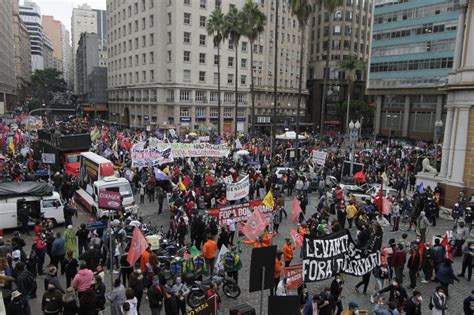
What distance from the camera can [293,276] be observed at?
11.2 m

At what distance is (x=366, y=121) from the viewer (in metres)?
88.2

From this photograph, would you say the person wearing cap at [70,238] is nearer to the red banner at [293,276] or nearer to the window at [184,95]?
the red banner at [293,276]

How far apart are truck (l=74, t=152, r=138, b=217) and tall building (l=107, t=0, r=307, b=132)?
131 feet

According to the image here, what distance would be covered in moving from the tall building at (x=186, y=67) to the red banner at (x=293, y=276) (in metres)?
Result: 55.8

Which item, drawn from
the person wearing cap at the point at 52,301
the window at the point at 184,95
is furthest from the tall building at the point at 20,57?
the person wearing cap at the point at 52,301

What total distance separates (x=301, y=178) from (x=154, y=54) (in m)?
48.2

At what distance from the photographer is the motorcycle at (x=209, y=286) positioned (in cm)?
1163

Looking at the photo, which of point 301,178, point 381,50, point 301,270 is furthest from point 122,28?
point 301,270

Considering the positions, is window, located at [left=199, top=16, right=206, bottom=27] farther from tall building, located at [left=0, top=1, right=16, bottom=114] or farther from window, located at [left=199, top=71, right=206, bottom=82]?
tall building, located at [left=0, top=1, right=16, bottom=114]

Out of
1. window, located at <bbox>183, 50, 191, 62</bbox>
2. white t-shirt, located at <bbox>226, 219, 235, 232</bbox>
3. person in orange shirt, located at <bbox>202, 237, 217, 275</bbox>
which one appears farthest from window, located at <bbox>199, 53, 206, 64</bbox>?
person in orange shirt, located at <bbox>202, 237, 217, 275</bbox>

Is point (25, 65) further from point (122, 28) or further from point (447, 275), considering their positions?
point (447, 275)

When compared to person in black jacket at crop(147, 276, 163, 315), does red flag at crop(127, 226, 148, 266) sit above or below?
above

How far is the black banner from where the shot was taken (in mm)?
10406

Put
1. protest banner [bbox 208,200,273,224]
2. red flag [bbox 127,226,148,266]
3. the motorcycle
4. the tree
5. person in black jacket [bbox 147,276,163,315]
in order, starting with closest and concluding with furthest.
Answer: person in black jacket [bbox 147,276,163,315]
the motorcycle
red flag [bbox 127,226,148,266]
protest banner [bbox 208,200,273,224]
the tree
